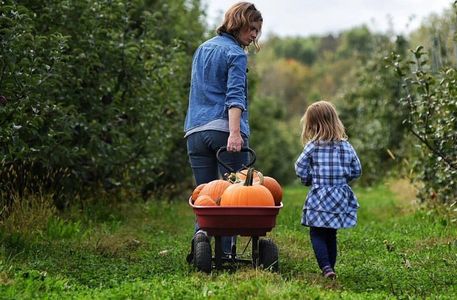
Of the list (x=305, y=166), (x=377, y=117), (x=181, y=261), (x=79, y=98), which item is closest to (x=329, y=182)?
(x=305, y=166)

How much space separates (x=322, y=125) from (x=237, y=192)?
38.4 inches

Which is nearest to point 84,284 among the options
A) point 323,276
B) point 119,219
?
point 323,276

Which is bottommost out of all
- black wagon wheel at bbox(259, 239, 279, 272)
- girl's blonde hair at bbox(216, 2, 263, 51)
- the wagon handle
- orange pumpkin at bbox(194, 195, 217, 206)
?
black wagon wheel at bbox(259, 239, 279, 272)

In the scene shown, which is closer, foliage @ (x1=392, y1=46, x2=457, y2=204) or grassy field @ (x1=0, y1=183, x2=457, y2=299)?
grassy field @ (x1=0, y1=183, x2=457, y2=299)

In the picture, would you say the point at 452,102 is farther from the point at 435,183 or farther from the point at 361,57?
the point at 361,57

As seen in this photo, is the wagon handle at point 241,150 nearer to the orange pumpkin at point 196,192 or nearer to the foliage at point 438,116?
the orange pumpkin at point 196,192

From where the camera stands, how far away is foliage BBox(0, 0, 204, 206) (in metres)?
7.06

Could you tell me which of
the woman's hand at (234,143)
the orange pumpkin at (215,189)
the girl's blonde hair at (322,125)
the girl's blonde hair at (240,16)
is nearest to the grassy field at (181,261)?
the orange pumpkin at (215,189)

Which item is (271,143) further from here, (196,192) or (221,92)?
(196,192)

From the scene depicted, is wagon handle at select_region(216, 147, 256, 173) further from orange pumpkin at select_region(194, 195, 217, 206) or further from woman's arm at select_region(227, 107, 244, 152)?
orange pumpkin at select_region(194, 195, 217, 206)

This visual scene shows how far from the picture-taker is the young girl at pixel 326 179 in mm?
5895

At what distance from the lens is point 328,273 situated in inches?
228

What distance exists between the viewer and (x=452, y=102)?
26.5 feet

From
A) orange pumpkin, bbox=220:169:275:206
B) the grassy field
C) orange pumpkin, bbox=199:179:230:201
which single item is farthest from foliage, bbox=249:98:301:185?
orange pumpkin, bbox=220:169:275:206
